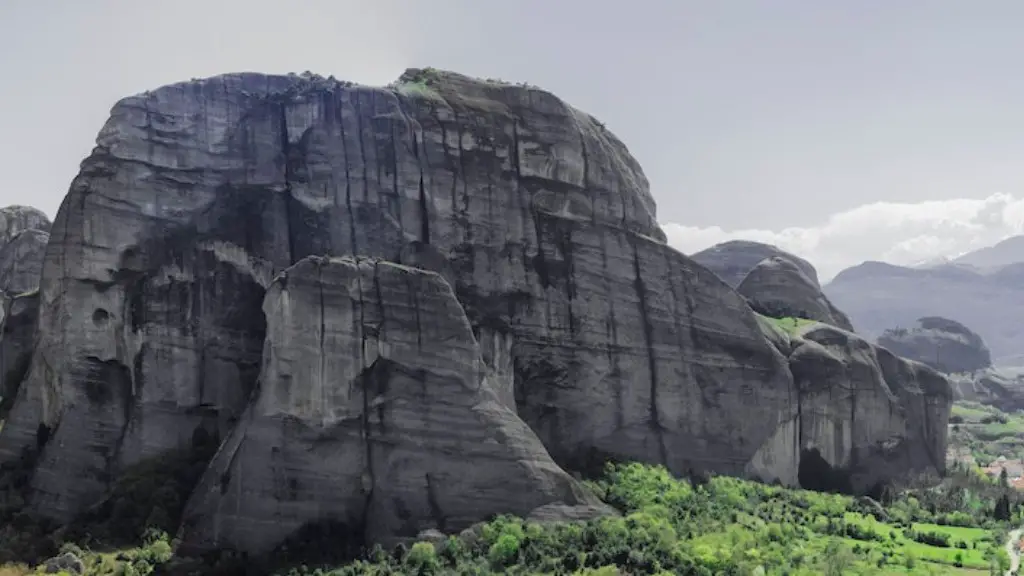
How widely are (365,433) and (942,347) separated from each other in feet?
507

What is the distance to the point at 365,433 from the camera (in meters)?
44.0

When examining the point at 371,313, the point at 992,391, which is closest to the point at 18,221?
the point at 371,313

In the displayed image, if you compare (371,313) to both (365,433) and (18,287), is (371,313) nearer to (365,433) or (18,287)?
(365,433)

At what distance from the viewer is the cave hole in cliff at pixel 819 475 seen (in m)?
65.3

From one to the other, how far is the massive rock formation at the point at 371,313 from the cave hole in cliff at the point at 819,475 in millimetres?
2525

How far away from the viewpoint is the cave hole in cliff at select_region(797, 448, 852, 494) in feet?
→ 214

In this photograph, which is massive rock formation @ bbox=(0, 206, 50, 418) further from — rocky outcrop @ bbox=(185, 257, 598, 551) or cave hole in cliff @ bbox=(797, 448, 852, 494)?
cave hole in cliff @ bbox=(797, 448, 852, 494)

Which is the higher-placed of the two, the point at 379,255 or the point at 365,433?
the point at 379,255

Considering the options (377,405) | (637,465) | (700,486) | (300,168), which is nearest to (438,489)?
(377,405)

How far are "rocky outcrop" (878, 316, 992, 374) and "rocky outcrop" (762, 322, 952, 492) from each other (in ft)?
333

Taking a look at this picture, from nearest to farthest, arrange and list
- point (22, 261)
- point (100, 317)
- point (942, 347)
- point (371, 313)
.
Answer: point (371, 313) < point (100, 317) < point (22, 261) < point (942, 347)

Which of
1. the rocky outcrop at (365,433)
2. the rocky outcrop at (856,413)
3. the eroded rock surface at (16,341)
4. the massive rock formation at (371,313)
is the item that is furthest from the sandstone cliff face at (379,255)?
the rocky outcrop at (365,433)

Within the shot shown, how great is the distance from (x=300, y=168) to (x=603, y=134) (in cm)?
2110

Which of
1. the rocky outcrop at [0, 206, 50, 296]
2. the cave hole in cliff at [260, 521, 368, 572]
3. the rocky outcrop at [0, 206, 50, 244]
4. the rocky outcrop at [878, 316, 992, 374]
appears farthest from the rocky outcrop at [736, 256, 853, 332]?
the rocky outcrop at [878, 316, 992, 374]
